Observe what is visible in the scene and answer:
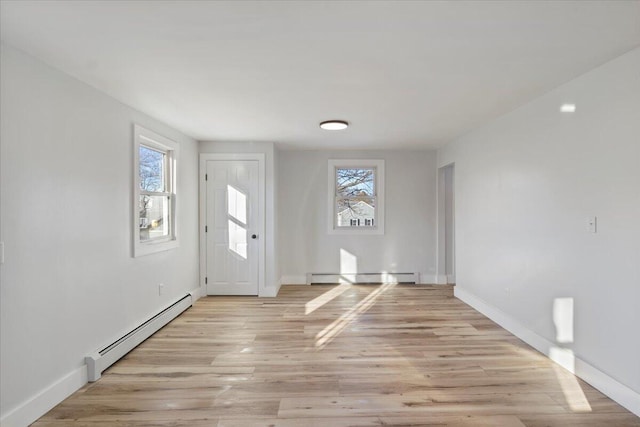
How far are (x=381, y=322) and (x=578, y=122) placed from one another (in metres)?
2.76

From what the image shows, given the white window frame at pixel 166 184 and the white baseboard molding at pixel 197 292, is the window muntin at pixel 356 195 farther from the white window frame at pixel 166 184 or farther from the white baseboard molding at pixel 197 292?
the white window frame at pixel 166 184

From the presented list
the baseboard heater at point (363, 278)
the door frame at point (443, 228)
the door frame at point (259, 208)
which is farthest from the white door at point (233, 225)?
the door frame at point (443, 228)

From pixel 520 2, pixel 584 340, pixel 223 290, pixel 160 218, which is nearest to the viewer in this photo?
pixel 520 2

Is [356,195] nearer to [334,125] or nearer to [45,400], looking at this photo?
[334,125]

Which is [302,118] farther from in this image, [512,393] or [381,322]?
[512,393]

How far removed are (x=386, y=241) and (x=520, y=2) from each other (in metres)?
4.70

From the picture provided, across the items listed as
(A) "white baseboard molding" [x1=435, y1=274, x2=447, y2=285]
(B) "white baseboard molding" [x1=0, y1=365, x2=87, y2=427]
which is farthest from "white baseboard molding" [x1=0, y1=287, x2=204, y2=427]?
(A) "white baseboard molding" [x1=435, y1=274, x2=447, y2=285]

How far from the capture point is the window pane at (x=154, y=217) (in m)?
3.82

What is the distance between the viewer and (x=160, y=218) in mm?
4234

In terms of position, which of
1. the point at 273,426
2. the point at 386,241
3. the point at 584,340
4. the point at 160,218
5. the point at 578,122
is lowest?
the point at 273,426

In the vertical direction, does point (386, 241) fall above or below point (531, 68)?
below

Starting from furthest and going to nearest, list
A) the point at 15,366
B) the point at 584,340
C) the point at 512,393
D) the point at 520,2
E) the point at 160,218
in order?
the point at 160,218 → the point at 584,340 → the point at 512,393 → the point at 15,366 → the point at 520,2

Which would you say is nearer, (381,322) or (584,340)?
(584,340)

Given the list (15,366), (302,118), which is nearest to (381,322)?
(302,118)
